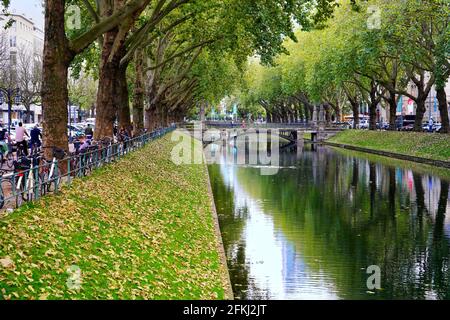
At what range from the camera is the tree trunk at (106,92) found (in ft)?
87.6

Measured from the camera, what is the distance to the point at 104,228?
13.8 meters

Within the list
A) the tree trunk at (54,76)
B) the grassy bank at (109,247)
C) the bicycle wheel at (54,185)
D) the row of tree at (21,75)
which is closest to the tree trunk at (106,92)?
the grassy bank at (109,247)

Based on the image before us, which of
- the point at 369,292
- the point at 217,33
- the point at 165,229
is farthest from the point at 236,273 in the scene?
the point at 217,33

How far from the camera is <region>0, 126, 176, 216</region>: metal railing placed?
12.9 metres

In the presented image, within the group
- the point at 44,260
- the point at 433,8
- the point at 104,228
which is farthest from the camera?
the point at 433,8

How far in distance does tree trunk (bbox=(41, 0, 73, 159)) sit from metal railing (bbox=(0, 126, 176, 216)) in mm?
855

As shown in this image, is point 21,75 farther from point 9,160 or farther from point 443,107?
point 9,160

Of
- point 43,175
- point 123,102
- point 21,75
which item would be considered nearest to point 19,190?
point 43,175

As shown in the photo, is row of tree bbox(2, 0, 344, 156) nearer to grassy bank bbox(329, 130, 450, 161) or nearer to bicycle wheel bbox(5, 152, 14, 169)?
bicycle wheel bbox(5, 152, 14, 169)

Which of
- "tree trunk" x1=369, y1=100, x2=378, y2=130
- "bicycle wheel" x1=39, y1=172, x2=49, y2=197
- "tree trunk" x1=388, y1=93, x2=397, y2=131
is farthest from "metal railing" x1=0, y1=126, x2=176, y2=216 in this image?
"tree trunk" x1=369, y1=100, x2=378, y2=130

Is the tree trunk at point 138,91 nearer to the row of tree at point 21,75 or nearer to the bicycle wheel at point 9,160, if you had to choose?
the bicycle wheel at point 9,160

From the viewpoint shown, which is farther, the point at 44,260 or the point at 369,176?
the point at 369,176

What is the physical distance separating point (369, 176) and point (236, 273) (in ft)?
83.7
